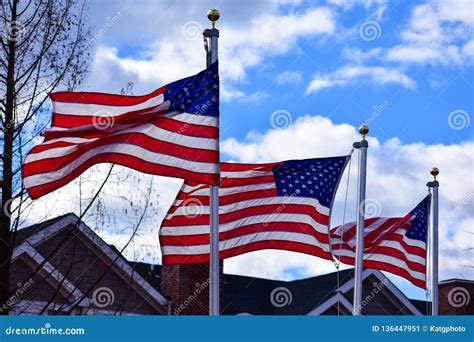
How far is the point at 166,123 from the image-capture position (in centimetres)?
1245

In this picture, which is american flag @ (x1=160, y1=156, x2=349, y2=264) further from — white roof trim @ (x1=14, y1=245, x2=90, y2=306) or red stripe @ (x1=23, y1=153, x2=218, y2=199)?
white roof trim @ (x1=14, y1=245, x2=90, y2=306)

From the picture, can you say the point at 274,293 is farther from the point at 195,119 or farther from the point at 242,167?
the point at 195,119

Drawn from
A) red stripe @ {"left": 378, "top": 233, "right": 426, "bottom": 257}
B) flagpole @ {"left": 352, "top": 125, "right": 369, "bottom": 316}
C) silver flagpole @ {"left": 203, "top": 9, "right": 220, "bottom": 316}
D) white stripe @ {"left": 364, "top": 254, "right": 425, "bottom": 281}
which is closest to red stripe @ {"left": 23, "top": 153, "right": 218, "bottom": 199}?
silver flagpole @ {"left": 203, "top": 9, "right": 220, "bottom": 316}

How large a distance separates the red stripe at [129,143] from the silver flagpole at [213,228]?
24.0 inches

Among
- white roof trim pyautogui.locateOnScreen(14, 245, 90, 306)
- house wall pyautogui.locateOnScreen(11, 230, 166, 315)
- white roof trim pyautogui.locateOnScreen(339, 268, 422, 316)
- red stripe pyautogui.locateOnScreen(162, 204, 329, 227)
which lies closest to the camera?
red stripe pyautogui.locateOnScreen(162, 204, 329, 227)

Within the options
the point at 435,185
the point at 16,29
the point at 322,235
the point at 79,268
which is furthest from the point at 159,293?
the point at 16,29

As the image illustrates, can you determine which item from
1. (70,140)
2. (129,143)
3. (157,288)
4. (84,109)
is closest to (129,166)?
(129,143)

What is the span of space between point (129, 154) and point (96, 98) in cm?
89

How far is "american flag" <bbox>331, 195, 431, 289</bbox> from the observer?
17.7 metres

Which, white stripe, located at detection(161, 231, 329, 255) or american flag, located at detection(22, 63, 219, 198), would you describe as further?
white stripe, located at detection(161, 231, 329, 255)

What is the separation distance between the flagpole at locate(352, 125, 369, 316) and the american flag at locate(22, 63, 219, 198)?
5465 mm

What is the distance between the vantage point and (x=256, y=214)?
14320 mm

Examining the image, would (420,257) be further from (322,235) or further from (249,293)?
(249,293)

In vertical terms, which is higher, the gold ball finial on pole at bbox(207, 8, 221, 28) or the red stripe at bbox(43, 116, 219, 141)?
the gold ball finial on pole at bbox(207, 8, 221, 28)
